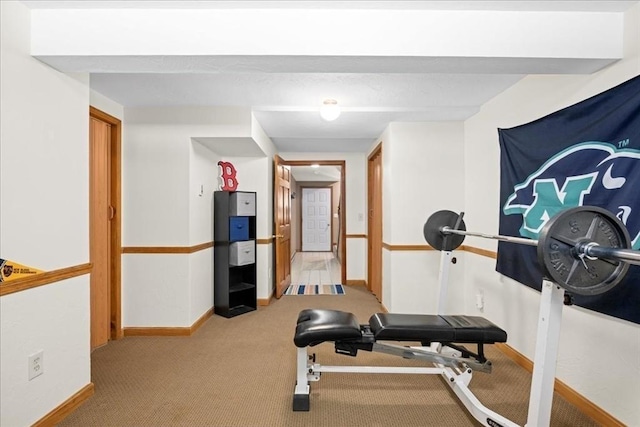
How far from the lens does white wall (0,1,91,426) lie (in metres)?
1.65

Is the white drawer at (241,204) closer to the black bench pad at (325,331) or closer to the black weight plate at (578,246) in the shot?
the black bench pad at (325,331)

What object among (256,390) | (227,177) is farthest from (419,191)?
(256,390)

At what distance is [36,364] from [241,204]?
7.82 feet

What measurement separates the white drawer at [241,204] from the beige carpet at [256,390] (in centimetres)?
142

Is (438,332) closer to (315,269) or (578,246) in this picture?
(578,246)

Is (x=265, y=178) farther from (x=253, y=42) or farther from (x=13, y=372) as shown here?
(x=13, y=372)

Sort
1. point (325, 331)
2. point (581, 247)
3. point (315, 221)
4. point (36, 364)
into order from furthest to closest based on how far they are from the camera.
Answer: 1. point (315, 221)
2. point (325, 331)
3. point (36, 364)
4. point (581, 247)

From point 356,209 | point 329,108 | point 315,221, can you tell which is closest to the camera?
point 329,108

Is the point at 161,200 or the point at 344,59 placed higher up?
the point at 344,59

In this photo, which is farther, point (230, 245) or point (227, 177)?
point (227, 177)

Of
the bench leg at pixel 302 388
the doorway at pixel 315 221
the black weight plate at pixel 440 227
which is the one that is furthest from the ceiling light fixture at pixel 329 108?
the doorway at pixel 315 221

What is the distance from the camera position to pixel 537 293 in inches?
94.8

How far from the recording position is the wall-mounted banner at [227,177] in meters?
4.01

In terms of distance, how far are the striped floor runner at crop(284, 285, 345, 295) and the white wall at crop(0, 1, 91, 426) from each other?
307cm
